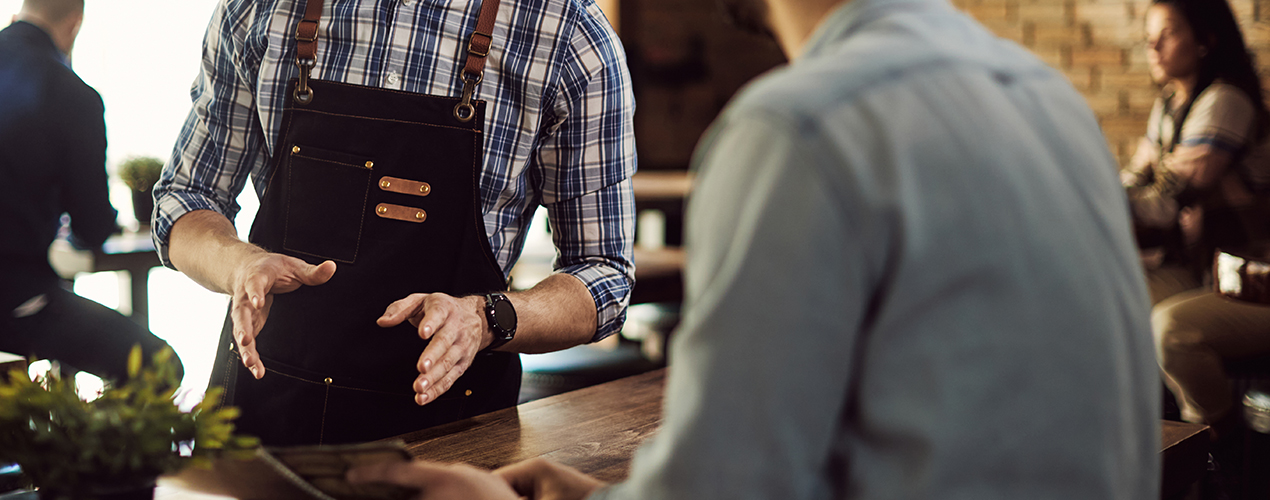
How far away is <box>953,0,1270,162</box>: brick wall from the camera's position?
469 cm

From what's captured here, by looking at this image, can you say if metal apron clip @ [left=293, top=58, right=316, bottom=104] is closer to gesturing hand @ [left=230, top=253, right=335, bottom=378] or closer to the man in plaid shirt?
the man in plaid shirt

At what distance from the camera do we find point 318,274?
1.15 m

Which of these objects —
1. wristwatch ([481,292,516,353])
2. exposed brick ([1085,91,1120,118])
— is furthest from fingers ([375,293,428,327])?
exposed brick ([1085,91,1120,118])

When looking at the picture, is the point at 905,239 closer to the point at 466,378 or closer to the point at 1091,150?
the point at 1091,150

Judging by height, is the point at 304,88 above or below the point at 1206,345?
above

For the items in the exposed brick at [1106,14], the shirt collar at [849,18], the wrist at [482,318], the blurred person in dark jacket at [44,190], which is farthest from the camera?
the exposed brick at [1106,14]

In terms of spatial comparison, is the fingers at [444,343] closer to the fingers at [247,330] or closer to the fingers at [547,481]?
the fingers at [247,330]

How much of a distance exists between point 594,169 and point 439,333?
42 centimetres

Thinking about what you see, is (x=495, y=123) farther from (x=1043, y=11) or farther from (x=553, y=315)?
(x=1043, y=11)

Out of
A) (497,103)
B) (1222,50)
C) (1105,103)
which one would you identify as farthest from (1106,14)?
(497,103)

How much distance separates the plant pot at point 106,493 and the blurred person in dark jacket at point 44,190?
90.9 inches

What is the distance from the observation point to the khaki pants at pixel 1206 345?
262cm

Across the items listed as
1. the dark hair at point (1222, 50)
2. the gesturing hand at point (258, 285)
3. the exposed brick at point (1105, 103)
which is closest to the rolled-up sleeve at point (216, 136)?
the gesturing hand at point (258, 285)

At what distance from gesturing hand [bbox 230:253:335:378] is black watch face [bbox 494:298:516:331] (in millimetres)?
228
